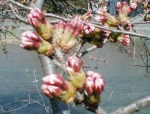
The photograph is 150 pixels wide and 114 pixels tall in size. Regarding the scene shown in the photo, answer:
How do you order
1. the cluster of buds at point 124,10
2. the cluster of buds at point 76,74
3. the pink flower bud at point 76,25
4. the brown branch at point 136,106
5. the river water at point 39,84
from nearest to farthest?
the brown branch at point 136,106
the cluster of buds at point 76,74
the pink flower bud at point 76,25
the cluster of buds at point 124,10
the river water at point 39,84

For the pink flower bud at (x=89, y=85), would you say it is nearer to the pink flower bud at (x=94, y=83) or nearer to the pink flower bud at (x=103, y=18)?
the pink flower bud at (x=94, y=83)

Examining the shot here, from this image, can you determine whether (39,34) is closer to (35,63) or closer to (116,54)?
(35,63)

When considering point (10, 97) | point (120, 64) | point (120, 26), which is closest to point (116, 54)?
point (120, 64)

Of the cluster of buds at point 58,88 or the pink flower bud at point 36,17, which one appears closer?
the cluster of buds at point 58,88

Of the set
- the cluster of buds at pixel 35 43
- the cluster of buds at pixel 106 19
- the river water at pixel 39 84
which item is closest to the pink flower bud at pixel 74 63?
the cluster of buds at pixel 35 43

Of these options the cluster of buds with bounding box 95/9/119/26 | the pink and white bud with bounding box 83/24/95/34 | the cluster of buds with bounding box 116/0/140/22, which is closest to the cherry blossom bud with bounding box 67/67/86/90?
the pink and white bud with bounding box 83/24/95/34

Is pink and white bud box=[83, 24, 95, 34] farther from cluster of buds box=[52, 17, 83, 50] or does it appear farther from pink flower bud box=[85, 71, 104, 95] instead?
pink flower bud box=[85, 71, 104, 95]

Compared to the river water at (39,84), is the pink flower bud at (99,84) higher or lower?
higher
